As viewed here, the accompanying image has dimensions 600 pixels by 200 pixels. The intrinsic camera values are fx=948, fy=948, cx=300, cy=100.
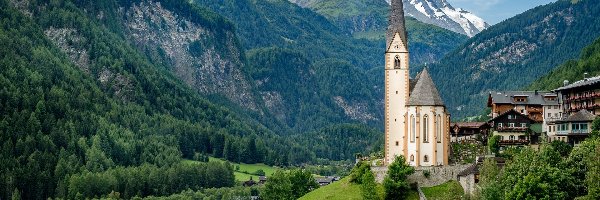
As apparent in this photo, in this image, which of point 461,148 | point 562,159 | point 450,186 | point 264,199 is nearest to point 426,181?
point 450,186

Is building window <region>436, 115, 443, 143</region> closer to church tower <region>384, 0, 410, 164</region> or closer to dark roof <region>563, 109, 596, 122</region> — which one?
church tower <region>384, 0, 410, 164</region>

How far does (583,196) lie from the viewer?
9762cm

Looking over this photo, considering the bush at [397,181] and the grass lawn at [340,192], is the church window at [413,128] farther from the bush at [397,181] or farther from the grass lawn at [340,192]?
the grass lawn at [340,192]

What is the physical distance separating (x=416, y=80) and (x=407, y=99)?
333cm

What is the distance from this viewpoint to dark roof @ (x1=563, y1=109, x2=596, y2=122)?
12785cm

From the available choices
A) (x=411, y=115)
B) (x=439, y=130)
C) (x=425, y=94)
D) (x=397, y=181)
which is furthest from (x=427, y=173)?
(x=425, y=94)

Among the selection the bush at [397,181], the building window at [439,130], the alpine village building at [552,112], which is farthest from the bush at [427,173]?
the alpine village building at [552,112]

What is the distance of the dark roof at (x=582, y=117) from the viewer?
127850 millimetres

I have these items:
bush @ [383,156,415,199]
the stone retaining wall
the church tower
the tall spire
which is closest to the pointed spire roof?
the church tower

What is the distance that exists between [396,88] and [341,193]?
58.2ft

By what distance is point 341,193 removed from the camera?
138250 millimetres

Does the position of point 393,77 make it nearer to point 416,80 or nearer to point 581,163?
point 416,80

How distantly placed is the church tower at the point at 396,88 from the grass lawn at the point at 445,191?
360 inches

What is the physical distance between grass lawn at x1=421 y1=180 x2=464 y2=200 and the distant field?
6.47ft
